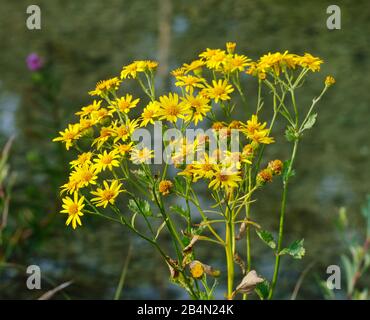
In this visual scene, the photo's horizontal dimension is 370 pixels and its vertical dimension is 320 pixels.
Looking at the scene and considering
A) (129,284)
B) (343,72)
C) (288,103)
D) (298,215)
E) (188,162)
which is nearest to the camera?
(188,162)

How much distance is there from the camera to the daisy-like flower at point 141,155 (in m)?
0.90

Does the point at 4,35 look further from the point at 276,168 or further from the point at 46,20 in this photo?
the point at 276,168

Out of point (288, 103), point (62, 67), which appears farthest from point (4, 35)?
point (288, 103)

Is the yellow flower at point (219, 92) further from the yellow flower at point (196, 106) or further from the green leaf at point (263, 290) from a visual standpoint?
the green leaf at point (263, 290)

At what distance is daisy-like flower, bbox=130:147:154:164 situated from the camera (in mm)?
905

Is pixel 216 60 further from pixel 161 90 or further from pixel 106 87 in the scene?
pixel 161 90

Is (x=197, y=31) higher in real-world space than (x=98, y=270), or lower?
higher

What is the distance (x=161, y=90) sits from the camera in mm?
3459

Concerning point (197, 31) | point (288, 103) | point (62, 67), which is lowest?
point (288, 103)

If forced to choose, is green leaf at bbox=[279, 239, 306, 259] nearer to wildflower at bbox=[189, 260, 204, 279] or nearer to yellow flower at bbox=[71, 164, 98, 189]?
wildflower at bbox=[189, 260, 204, 279]

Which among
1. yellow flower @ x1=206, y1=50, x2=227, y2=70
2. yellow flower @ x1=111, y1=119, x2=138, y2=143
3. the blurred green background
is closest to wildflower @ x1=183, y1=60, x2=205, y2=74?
yellow flower @ x1=206, y1=50, x2=227, y2=70

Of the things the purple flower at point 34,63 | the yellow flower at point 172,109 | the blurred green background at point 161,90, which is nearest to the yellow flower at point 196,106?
the yellow flower at point 172,109

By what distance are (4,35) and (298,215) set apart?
2.42 metres
